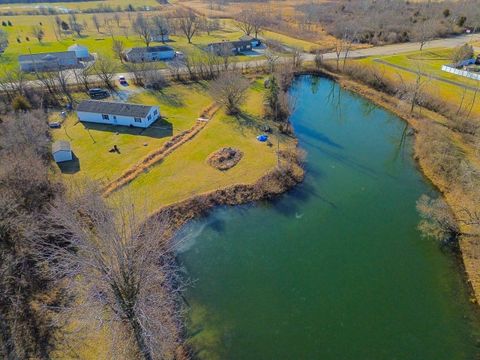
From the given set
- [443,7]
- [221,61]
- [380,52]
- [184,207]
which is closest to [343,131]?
[184,207]

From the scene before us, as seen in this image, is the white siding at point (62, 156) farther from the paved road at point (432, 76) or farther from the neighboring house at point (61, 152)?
the paved road at point (432, 76)

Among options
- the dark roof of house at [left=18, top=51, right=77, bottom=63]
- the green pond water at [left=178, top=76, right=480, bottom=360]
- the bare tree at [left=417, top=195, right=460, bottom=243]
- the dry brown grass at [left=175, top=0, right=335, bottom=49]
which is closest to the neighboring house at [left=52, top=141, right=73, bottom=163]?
the green pond water at [left=178, top=76, right=480, bottom=360]

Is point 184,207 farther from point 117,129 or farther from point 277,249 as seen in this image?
point 117,129

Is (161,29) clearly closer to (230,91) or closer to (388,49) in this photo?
(230,91)

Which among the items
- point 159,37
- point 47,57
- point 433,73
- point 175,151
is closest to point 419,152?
point 433,73

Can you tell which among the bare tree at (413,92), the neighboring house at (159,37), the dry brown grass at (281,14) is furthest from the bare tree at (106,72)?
the bare tree at (413,92)
